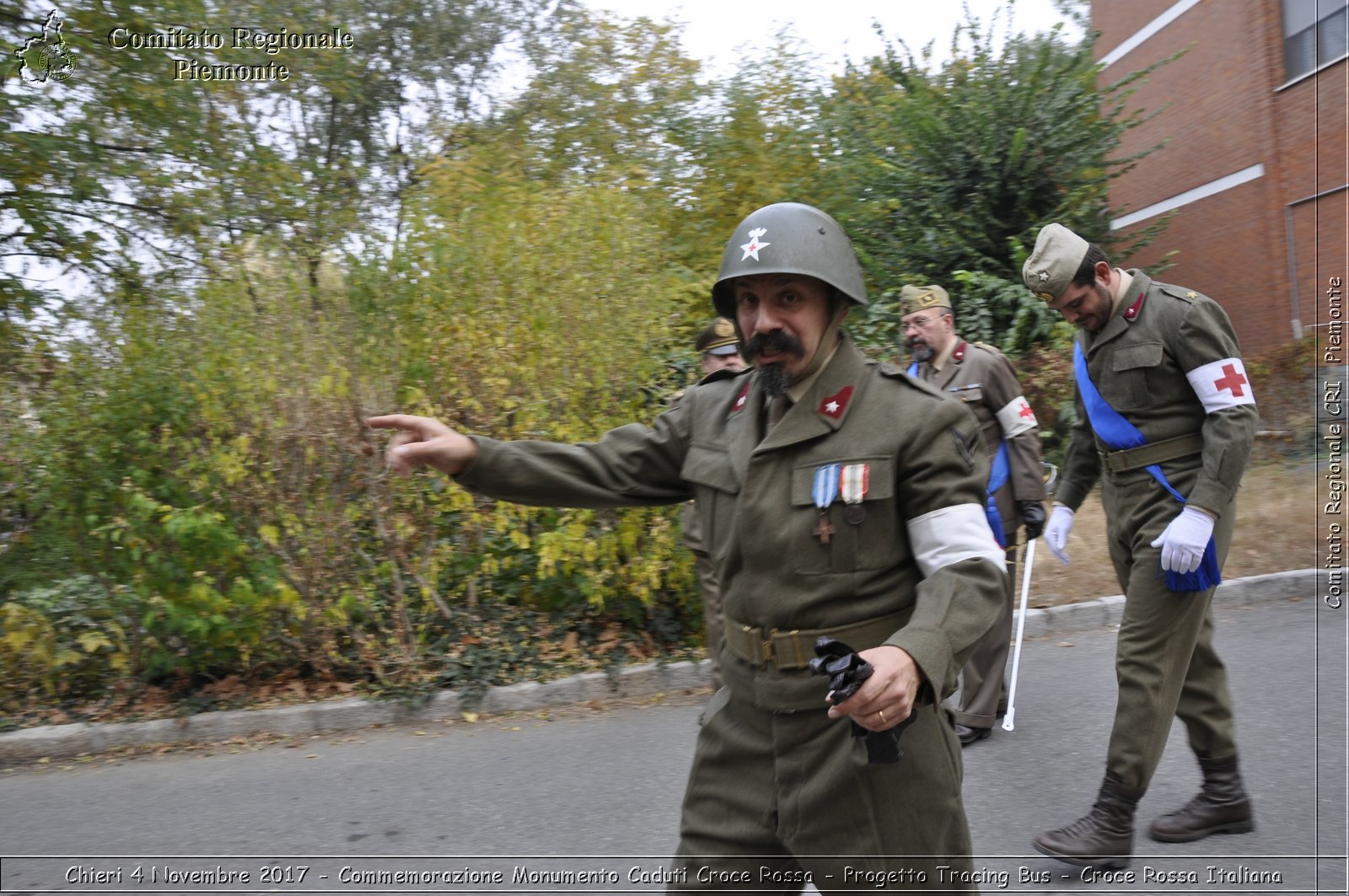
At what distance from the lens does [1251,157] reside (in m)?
17.8

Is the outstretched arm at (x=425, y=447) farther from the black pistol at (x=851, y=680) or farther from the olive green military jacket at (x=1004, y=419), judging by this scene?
the olive green military jacket at (x=1004, y=419)

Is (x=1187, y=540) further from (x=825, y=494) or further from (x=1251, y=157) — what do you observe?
(x=1251, y=157)

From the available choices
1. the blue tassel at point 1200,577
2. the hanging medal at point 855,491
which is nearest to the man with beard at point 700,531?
the blue tassel at point 1200,577

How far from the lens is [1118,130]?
13516 mm

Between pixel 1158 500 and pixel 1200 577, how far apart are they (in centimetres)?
34

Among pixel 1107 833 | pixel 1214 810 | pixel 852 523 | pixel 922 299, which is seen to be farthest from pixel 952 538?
→ pixel 922 299

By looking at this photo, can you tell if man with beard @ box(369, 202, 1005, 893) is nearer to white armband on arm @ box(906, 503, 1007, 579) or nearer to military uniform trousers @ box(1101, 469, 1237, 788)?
white armband on arm @ box(906, 503, 1007, 579)

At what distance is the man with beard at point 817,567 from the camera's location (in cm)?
221

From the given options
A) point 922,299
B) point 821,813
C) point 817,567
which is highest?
point 922,299

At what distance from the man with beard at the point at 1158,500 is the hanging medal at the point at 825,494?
1940 mm

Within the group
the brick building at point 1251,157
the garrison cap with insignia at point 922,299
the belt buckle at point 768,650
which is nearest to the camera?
the belt buckle at point 768,650

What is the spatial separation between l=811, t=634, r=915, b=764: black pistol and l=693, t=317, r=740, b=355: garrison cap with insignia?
4030mm

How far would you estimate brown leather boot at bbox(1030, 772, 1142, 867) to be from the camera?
12.6 feet

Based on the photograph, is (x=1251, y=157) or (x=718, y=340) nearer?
(x=718, y=340)
